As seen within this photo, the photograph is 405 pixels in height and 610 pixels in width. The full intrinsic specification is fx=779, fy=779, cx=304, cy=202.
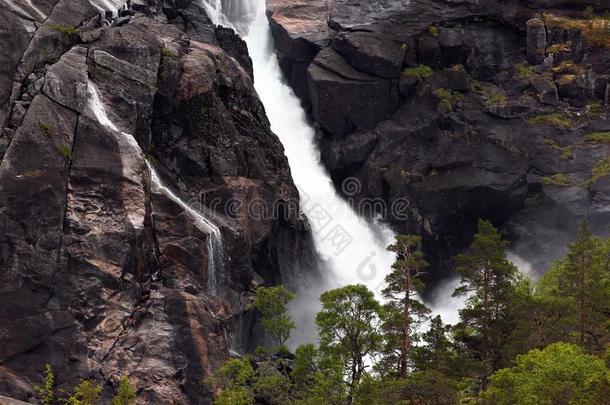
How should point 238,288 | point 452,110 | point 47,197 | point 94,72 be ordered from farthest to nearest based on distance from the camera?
point 452,110 < point 238,288 < point 94,72 < point 47,197

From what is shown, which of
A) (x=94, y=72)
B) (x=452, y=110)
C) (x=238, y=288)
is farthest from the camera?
(x=452, y=110)

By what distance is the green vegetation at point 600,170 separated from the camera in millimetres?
65688

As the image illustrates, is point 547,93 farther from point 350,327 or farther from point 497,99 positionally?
point 350,327

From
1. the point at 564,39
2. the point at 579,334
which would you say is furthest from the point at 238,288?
the point at 564,39

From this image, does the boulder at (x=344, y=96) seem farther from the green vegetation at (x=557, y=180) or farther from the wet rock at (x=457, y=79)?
the green vegetation at (x=557, y=180)

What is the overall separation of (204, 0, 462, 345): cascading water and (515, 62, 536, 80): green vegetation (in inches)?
772

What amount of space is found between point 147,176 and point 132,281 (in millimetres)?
6467

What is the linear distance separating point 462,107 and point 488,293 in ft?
109

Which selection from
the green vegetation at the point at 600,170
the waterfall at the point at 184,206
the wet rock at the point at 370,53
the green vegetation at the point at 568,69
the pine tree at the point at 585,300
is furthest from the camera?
the green vegetation at the point at 568,69

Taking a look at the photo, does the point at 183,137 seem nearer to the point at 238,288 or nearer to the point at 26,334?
the point at 238,288

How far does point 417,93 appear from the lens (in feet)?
241

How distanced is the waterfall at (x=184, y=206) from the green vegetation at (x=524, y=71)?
4037 cm

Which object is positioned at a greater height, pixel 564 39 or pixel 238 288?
pixel 564 39

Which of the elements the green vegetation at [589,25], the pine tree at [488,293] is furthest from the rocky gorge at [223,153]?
the pine tree at [488,293]
